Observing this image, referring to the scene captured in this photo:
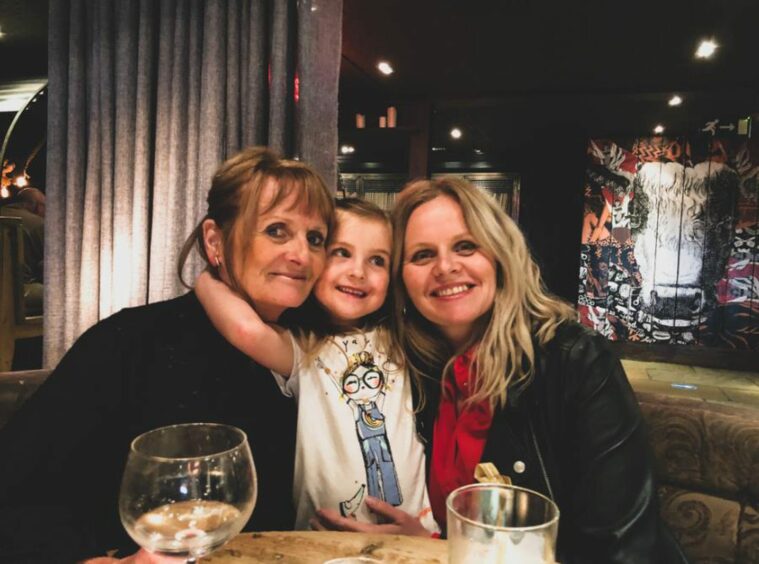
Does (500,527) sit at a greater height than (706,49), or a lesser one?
lesser

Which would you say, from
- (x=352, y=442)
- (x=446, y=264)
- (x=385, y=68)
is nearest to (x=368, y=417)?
(x=352, y=442)

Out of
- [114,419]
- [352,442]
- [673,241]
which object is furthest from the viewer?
[673,241]

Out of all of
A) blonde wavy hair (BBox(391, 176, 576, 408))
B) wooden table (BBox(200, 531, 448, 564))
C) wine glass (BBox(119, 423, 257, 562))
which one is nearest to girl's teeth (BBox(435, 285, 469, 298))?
blonde wavy hair (BBox(391, 176, 576, 408))

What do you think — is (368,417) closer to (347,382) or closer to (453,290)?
(347,382)

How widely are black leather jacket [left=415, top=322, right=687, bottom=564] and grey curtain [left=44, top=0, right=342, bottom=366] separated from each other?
56.9 inches

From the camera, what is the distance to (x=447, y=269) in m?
1.60

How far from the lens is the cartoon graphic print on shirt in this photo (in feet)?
4.71

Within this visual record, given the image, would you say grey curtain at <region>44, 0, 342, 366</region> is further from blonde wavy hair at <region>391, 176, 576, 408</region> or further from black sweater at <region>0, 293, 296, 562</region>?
black sweater at <region>0, 293, 296, 562</region>

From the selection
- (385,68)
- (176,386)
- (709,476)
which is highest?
(385,68)

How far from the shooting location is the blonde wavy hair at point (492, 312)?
1.55 m

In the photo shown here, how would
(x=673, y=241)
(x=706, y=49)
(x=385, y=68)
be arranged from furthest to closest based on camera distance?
(x=673, y=241) → (x=385, y=68) → (x=706, y=49)

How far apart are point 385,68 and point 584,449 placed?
4.86m

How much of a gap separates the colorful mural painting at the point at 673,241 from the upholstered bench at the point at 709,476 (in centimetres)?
632

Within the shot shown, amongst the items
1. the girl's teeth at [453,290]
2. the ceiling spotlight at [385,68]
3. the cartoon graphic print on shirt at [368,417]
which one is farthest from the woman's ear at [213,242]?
the ceiling spotlight at [385,68]
